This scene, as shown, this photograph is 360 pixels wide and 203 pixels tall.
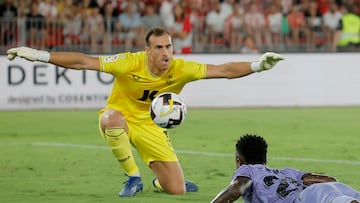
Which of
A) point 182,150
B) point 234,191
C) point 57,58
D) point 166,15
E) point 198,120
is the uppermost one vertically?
point 57,58

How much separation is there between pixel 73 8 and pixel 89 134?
266 inches

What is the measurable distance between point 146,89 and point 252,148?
11.2 feet

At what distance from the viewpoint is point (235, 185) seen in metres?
7.94

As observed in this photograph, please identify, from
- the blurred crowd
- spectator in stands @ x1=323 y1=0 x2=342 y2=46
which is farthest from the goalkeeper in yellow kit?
spectator in stands @ x1=323 y1=0 x2=342 y2=46

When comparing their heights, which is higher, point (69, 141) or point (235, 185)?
point (235, 185)

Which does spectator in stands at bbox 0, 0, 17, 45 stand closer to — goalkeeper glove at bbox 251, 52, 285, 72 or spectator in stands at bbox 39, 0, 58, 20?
spectator in stands at bbox 39, 0, 58, 20

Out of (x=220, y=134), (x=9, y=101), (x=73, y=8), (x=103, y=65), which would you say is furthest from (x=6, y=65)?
(x=103, y=65)

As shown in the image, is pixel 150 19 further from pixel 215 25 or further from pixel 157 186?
pixel 157 186

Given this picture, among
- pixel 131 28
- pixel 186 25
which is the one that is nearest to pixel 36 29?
pixel 131 28

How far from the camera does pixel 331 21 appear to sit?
2550cm

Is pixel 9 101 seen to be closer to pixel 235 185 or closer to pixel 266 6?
pixel 266 6

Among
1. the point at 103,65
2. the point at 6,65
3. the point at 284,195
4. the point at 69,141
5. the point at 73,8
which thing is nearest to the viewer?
the point at 284,195

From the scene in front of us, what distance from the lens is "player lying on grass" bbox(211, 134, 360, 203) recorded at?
7590 mm

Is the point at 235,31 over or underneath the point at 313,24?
underneath
